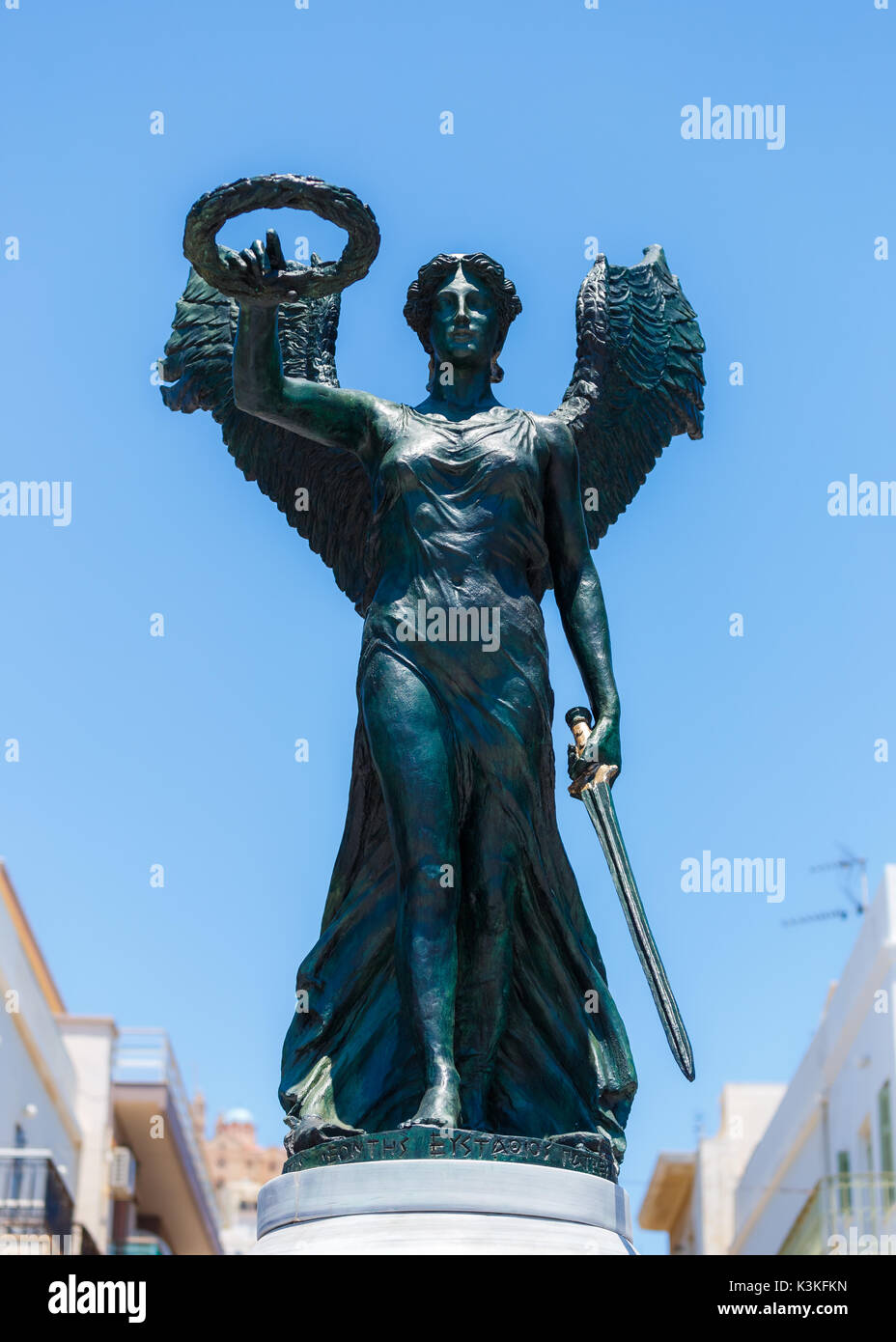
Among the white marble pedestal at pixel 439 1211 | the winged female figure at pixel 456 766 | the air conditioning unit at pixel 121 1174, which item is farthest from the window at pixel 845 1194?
the white marble pedestal at pixel 439 1211

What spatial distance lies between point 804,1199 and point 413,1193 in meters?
25.8

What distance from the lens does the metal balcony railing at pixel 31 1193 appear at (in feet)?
74.0

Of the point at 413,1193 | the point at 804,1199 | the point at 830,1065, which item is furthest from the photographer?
the point at 804,1199

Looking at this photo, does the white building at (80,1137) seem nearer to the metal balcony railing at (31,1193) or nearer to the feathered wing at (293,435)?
the metal balcony railing at (31,1193)

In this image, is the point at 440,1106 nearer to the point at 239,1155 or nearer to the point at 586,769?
the point at 586,769

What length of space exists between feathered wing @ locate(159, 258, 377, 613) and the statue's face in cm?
56

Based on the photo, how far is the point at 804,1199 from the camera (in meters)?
30.2

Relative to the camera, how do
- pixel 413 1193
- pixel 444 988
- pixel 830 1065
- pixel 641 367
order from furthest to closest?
1. pixel 830 1065
2. pixel 641 367
3. pixel 444 988
4. pixel 413 1193

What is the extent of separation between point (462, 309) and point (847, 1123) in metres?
22.0

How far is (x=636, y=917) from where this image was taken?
6.10 meters

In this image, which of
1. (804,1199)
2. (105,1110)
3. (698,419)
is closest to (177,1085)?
(105,1110)
